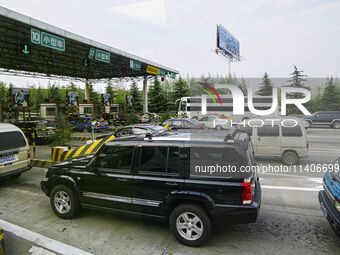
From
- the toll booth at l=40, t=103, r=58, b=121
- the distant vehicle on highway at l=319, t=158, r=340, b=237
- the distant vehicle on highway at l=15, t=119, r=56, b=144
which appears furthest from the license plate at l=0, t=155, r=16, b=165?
the toll booth at l=40, t=103, r=58, b=121

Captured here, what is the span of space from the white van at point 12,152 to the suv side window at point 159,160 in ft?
14.7

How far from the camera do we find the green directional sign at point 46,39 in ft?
41.8

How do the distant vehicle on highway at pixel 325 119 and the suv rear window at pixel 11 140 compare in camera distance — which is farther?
the distant vehicle on highway at pixel 325 119

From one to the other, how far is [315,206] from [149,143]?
12.9 feet

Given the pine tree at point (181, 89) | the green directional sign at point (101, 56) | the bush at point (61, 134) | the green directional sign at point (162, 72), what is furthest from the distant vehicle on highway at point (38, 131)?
the pine tree at point (181, 89)

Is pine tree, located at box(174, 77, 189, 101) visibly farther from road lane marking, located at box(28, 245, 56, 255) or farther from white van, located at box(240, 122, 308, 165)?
road lane marking, located at box(28, 245, 56, 255)

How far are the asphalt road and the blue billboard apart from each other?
35591 millimetres

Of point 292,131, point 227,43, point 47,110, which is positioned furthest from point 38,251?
point 227,43

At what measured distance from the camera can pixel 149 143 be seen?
4367 mm

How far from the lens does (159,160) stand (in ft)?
13.7

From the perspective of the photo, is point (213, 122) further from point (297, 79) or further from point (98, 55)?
point (297, 79)

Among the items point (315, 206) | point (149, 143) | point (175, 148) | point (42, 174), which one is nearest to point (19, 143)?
point (42, 174)

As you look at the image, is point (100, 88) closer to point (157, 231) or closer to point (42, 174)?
point (42, 174)

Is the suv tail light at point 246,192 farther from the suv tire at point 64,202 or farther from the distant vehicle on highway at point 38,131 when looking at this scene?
the distant vehicle on highway at point 38,131
